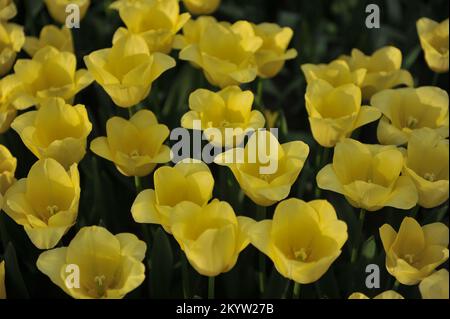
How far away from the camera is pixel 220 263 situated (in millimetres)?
1449

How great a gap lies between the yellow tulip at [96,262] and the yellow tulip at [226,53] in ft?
1.74

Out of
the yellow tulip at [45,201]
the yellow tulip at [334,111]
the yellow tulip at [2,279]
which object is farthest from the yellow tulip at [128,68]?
the yellow tulip at [2,279]

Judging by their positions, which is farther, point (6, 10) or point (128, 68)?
point (6, 10)

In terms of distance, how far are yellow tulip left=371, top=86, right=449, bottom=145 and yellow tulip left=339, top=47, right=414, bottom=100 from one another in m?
0.10

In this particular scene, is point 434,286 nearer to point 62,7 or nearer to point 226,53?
point 226,53

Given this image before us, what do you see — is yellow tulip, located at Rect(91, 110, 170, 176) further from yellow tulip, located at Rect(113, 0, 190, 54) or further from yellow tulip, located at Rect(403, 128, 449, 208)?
yellow tulip, located at Rect(403, 128, 449, 208)

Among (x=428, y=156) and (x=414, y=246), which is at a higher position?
(x=428, y=156)

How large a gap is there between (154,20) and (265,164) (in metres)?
0.62

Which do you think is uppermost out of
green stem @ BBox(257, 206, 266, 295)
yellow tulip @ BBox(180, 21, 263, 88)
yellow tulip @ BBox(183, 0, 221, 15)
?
yellow tulip @ BBox(183, 0, 221, 15)

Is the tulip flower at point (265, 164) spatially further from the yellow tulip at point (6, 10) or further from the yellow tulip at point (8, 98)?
the yellow tulip at point (6, 10)

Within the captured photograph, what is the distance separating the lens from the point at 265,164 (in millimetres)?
1612

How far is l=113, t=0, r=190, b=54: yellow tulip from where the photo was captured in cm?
193

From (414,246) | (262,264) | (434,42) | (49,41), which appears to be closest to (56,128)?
(49,41)

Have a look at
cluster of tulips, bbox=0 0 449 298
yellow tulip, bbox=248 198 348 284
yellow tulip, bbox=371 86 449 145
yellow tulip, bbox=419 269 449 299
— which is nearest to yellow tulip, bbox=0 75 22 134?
cluster of tulips, bbox=0 0 449 298
